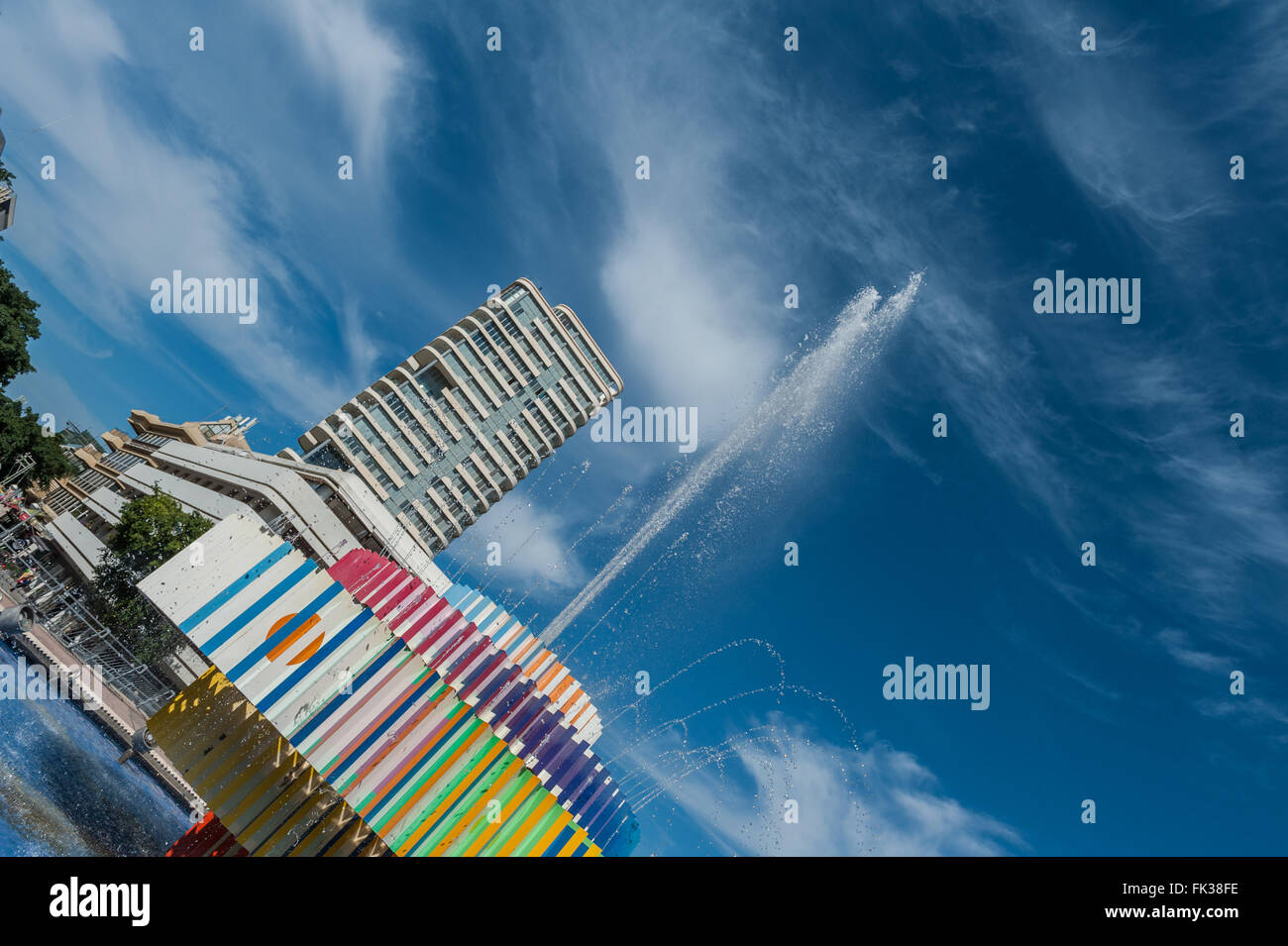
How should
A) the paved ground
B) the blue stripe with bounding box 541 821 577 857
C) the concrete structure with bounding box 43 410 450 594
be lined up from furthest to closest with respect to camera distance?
the concrete structure with bounding box 43 410 450 594, the paved ground, the blue stripe with bounding box 541 821 577 857

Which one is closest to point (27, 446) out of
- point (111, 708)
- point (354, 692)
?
point (111, 708)

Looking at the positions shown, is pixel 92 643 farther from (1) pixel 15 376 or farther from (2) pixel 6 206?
(2) pixel 6 206

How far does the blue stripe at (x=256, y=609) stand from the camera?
23.2m

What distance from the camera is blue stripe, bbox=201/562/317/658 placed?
23.2 meters

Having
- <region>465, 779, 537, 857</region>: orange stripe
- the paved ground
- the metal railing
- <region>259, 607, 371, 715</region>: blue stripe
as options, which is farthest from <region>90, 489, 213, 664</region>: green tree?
<region>465, 779, 537, 857</region>: orange stripe

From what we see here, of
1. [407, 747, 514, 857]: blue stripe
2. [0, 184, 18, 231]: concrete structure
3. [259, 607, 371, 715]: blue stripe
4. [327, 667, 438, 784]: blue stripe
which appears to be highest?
[0, 184, 18, 231]: concrete structure

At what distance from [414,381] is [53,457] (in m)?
34.3

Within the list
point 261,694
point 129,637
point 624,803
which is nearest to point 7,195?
point 129,637

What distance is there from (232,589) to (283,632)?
7.69 feet

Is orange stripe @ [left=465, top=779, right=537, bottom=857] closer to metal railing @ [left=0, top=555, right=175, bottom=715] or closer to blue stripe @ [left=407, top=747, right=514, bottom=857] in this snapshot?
blue stripe @ [left=407, top=747, right=514, bottom=857]

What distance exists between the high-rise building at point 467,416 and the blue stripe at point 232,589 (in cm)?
4682

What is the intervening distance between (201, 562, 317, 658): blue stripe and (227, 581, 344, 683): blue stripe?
0.92 metres

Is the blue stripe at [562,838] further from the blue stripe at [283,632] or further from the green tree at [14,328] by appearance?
the green tree at [14,328]

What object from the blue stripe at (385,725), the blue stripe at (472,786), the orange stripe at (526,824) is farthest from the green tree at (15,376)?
the orange stripe at (526,824)
